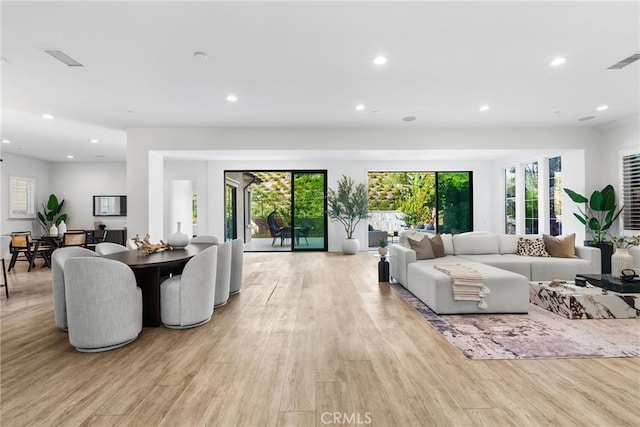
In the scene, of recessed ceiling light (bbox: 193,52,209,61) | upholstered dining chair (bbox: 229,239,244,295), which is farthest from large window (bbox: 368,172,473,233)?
recessed ceiling light (bbox: 193,52,209,61)

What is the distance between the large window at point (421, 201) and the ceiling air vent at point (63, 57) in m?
7.82

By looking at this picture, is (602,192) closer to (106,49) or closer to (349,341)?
(349,341)

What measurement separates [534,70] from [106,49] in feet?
15.3

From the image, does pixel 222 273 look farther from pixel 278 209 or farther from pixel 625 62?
pixel 278 209

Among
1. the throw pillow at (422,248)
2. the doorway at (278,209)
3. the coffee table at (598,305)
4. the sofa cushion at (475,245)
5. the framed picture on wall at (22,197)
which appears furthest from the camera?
the doorway at (278,209)

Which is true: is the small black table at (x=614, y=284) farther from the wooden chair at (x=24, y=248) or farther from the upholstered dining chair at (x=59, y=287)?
the wooden chair at (x=24, y=248)

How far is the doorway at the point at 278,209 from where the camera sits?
10008 mm

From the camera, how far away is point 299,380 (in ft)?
7.80

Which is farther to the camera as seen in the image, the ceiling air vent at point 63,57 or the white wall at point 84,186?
the white wall at point 84,186

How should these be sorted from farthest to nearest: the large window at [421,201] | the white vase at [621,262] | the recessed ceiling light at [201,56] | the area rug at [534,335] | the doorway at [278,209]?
the large window at [421,201], the doorway at [278,209], the white vase at [621,262], the recessed ceiling light at [201,56], the area rug at [534,335]

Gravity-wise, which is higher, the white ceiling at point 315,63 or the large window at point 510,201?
the white ceiling at point 315,63

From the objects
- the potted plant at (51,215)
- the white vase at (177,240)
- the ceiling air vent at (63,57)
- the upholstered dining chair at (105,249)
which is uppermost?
the ceiling air vent at (63,57)

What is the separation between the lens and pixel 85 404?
211 centimetres

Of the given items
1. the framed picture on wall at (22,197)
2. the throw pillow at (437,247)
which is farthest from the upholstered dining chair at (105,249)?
the framed picture on wall at (22,197)
